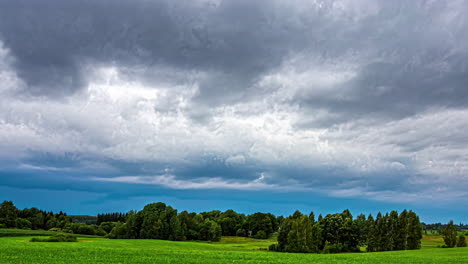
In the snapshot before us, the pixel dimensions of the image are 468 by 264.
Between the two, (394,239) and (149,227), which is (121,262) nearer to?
(394,239)

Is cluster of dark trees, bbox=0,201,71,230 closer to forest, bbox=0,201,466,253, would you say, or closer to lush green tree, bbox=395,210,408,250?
forest, bbox=0,201,466,253

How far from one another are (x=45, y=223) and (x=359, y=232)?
565ft

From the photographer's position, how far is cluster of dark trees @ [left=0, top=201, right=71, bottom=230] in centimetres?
16814

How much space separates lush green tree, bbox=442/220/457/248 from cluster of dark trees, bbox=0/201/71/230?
172 meters

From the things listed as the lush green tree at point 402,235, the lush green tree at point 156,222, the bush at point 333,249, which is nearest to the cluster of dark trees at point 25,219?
the lush green tree at point 156,222

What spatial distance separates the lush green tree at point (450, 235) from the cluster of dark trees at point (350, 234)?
6.81 m

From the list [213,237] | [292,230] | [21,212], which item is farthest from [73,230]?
[292,230]

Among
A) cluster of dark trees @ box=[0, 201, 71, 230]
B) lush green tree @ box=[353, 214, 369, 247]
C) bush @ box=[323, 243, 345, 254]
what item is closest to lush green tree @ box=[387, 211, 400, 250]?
lush green tree @ box=[353, 214, 369, 247]

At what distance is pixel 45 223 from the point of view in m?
196

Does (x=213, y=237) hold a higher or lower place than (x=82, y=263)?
lower

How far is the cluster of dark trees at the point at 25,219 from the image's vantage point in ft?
552

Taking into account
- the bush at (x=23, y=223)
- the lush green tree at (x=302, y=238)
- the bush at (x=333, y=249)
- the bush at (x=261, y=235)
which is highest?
the lush green tree at (x=302, y=238)

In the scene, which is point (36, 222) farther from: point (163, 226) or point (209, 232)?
point (209, 232)

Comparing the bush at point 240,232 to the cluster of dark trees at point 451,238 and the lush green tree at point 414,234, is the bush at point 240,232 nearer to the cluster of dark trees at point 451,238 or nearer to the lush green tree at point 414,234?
the lush green tree at point 414,234
